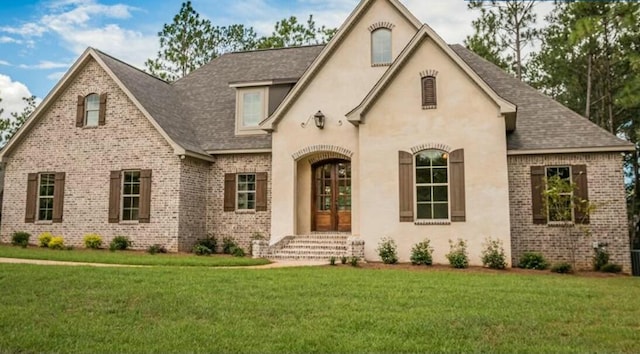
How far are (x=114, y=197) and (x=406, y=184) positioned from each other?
9499mm

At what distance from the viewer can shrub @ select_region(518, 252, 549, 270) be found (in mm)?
13684

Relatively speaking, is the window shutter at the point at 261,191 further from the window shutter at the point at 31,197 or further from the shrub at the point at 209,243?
the window shutter at the point at 31,197

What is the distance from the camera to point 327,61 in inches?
650

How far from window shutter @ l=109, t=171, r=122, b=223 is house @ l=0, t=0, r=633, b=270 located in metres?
0.05

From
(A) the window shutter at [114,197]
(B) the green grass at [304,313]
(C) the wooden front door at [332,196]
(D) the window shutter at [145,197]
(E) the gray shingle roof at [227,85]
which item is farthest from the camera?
(E) the gray shingle roof at [227,85]

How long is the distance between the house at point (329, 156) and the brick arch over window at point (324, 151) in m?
0.04

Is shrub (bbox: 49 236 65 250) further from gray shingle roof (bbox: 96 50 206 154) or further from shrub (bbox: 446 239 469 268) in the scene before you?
shrub (bbox: 446 239 469 268)

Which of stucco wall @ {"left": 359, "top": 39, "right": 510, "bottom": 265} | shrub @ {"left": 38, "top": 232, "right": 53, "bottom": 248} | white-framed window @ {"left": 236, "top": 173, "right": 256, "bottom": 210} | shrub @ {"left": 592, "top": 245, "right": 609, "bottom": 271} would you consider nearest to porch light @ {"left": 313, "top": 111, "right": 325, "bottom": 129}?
stucco wall @ {"left": 359, "top": 39, "right": 510, "bottom": 265}

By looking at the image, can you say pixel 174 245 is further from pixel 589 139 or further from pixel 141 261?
pixel 589 139

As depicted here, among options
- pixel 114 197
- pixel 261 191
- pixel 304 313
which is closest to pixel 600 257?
pixel 261 191

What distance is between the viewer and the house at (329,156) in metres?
14.3

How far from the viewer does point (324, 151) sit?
1612 cm

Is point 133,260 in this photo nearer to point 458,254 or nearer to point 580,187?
point 458,254

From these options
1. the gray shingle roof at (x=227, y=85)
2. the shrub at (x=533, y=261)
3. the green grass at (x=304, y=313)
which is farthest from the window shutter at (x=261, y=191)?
the shrub at (x=533, y=261)
